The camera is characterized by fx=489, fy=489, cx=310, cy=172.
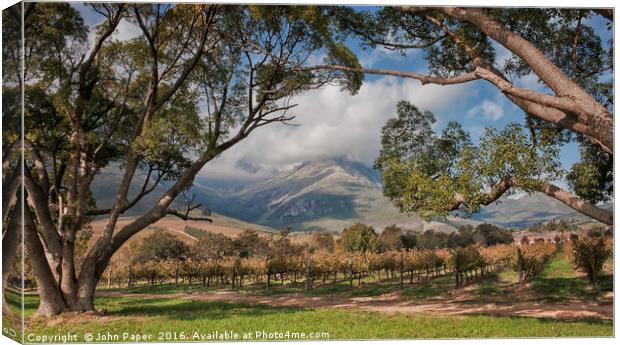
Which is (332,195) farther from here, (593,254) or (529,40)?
(529,40)

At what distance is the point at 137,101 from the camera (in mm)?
8773

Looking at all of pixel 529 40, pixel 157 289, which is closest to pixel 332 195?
pixel 157 289

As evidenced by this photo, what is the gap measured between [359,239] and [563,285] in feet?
47.6

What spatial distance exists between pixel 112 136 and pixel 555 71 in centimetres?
706

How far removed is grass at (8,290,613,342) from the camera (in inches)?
247

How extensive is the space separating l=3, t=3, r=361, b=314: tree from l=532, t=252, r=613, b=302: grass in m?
7.02

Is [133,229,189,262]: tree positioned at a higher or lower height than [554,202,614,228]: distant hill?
lower

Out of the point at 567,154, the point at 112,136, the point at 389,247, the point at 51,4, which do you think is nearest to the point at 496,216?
the point at 389,247

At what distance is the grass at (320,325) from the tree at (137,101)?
1035mm

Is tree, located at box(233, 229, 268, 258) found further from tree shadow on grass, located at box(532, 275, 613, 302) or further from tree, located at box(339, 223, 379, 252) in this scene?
tree shadow on grass, located at box(532, 275, 613, 302)

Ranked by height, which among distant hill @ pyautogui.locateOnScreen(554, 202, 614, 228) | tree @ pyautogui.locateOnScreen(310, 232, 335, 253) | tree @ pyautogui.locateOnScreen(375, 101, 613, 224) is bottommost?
tree @ pyautogui.locateOnScreen(310, 232, 335, 253)

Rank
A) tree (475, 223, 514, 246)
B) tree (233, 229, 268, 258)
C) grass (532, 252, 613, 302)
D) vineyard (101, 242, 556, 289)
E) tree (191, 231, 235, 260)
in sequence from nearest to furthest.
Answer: grass (532, 252, 613, 302)
vineyard (101, 242, 556, 289)
tree (191, 231, 235, 260)
tree (233, 229, 268, 258)
tree (475, 223, 514, 246)

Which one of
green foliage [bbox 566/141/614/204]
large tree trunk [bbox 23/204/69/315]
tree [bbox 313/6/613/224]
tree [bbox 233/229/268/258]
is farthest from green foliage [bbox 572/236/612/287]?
tree [bbox 233/229/268/258]

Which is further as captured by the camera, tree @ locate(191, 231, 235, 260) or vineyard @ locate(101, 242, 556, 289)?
tree @ locate(191, 231, 235, 260)
